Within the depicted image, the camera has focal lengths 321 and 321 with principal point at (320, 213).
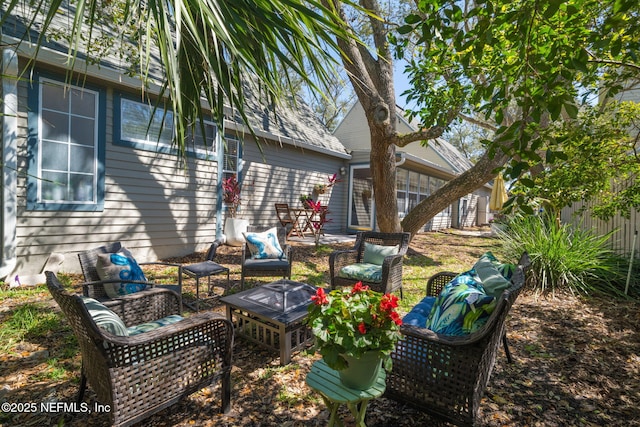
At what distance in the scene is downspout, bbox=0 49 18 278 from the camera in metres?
4.20

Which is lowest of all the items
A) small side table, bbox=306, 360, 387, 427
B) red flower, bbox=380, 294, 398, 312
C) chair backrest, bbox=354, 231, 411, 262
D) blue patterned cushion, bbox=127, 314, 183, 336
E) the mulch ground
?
the mulch ground

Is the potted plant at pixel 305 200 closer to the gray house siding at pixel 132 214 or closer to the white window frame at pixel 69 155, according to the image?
the gray house siding at pixel 132 214

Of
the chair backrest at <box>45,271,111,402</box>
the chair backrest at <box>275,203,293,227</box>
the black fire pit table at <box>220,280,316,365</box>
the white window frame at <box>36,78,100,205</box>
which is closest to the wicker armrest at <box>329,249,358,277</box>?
the black fire pit table at <box>220,280,316,365</box>

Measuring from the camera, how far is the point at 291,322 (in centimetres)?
255

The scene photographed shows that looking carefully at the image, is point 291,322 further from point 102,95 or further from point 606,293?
point 102,95

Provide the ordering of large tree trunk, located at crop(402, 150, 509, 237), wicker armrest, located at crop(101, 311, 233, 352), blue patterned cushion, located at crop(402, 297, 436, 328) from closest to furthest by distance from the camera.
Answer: wicker armrest, located at crop(101, 311, 233, 352), blue patterned cushion, located at crop(402, 297, 436, 328), large tree trunk, located at crop(402, 150, 509, 237)

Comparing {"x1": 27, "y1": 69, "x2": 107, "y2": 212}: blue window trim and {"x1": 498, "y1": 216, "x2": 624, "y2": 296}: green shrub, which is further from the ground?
{"x1": 27, "y1": 69, "x2": 107, "y2": 212}: blue window trim

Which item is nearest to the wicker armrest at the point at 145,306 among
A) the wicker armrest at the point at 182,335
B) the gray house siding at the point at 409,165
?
the wicker armrest at the point at 182,335

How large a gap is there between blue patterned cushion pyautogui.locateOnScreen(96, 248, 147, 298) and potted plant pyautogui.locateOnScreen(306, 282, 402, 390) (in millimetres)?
2083

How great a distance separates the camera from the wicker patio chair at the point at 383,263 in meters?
3.70

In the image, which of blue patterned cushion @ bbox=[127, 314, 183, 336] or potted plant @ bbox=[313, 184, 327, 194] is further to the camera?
potted plant @ bbox=[313, 184, 327, 194]

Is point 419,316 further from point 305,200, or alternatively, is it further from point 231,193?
point 305,200

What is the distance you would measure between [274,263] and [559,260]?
3999mm

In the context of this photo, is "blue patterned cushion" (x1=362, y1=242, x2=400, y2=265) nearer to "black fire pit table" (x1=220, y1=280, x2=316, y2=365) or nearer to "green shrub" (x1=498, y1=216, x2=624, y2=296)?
"black fire pit table" (x1=220, y1=280, x2=316, y2=365)
